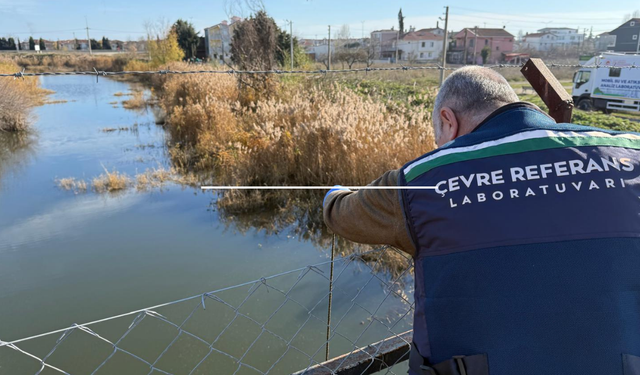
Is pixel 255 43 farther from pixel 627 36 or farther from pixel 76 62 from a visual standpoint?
pixel 627 36

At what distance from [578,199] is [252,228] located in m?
4.96

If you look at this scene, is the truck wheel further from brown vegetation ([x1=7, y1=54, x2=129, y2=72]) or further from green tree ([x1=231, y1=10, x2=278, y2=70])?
brown vegetation ([x1=7, y1=54, x2=129, y2=72])

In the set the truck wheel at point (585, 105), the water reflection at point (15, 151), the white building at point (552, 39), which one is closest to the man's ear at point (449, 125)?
the water reflection at point (15, 151)

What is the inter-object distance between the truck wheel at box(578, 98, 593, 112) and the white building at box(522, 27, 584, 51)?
48.8 metres

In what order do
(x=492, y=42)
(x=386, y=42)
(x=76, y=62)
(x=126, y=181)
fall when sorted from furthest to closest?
(x=386, y=42)
(x=492, y=42)
(x=76, y=62)
(x=126, y=181)

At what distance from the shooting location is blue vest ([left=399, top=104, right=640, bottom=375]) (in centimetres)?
104

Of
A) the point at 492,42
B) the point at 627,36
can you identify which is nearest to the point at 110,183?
the point at 627,36

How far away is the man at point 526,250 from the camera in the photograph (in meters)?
1.04

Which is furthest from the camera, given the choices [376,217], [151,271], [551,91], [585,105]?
[585,105]

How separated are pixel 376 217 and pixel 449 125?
0.39m

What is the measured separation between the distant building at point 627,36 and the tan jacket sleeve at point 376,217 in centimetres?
4837

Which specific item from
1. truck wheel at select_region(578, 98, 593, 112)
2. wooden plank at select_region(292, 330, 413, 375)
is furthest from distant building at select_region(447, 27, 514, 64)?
wooden plank at select_region(292, 330, 413, 375)

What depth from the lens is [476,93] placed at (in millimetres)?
1388

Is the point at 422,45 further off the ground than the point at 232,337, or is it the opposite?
the point at 422,45
